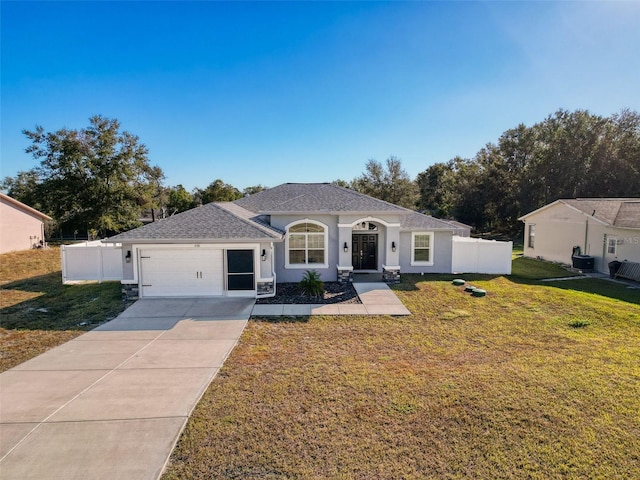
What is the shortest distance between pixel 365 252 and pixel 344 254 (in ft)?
7.49

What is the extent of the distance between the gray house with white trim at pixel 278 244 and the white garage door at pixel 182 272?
0.11ft

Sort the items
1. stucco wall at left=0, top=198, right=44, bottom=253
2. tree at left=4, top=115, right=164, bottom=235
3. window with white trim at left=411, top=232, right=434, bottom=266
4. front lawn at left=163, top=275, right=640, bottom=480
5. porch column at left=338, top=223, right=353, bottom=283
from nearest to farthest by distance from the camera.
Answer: front lawn at left=163, top=275, right=640, bottom=480 < porch column at left=338, top=223, right=353, bottom=283 < window with white trim at left=411, top=232, right=434, bottom=266 < stucco wall at left=0, top=198, right=44, bottom=253 < tree at left=4, top=115, right=164, bottom=235

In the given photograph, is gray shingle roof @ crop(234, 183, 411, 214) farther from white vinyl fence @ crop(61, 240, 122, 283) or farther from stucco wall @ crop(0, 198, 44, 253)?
stucco wall @ crop(0, 198, 44, 253)

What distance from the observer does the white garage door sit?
1236cm

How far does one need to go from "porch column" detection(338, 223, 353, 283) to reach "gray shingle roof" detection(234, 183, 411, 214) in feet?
2.74

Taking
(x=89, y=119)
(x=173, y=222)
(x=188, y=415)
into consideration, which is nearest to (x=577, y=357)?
(x=188, y=415)

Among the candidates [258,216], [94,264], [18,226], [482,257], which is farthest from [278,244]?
[18,226]

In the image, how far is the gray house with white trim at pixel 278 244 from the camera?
12.3m

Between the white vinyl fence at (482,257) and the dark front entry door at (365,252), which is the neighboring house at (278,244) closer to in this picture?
the dark front entry door at (365,252)

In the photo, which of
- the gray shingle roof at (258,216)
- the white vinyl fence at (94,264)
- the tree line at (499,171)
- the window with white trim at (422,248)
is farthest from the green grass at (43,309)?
the tree line at (499,171)

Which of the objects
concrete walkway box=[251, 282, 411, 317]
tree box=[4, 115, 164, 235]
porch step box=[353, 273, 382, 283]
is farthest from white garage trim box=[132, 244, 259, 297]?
tree box=[4, 115, 164, 235]

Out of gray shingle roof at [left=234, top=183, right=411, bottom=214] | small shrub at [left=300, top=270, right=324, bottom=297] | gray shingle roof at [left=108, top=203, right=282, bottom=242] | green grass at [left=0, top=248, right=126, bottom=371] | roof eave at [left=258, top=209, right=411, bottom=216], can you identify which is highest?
gray shingle roof at [left=234, top=183, right=411, bottom=214]

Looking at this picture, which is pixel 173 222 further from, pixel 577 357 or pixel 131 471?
pixel 577 357

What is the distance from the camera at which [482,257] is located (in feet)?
54.9
